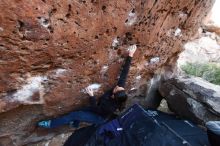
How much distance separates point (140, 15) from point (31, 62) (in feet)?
3.73

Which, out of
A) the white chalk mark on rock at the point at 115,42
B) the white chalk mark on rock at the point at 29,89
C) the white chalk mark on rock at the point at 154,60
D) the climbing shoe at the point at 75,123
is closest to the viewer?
the white chalk mark on rock at the point at 29,89

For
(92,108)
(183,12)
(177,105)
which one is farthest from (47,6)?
(177,105)

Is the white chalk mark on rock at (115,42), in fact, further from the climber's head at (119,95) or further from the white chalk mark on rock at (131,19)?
the climber's head at (119,95)

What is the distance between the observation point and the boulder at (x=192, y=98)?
355cm

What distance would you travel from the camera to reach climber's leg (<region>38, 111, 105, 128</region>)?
3326 mm

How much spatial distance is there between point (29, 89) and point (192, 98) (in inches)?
78.0

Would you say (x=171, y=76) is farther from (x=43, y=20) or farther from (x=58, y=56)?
(x=43, y=20)

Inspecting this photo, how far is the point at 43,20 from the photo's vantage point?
2.45 meters

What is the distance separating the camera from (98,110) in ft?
11.1

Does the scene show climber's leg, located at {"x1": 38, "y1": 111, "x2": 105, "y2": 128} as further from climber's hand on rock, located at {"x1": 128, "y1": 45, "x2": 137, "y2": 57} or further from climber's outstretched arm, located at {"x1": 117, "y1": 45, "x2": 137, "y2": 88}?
climber's hand on rock, located at {"x1": 128, "y1": 45, "x2": 137, "y2": 57}

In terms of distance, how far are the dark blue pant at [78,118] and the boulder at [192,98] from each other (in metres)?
1.12

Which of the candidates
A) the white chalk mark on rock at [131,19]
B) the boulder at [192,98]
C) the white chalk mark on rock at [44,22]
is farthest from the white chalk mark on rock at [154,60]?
the white chalk mark on rock at [44,22]

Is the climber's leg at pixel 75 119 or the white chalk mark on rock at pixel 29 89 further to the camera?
the climber's leg at pixel 75 119

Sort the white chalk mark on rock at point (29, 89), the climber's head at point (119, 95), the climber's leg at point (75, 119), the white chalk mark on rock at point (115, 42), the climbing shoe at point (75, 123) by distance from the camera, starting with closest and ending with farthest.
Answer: the white chalk mark on rock at point (29, 89), the white chalk mark on rock at point (115, 42), the climber's head at point (119, 95), the climber's leg at point (75, 119), the climbing shoe at point (75, 123)
